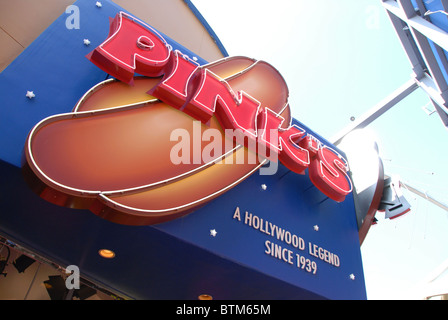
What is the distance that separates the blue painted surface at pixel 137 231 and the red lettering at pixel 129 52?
54 cm

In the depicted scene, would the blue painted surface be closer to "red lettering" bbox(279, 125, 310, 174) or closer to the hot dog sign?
the hot dog sign

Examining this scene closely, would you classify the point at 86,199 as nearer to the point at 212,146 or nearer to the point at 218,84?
the point at 212,146

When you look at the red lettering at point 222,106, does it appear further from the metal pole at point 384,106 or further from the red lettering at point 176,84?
the metal pole at point 384,106

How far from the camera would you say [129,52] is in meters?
4.33

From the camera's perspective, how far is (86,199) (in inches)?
128

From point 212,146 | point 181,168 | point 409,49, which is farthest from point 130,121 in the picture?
point 409,49

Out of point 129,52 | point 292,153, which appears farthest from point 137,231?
point 292,153

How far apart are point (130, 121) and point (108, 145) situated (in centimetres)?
49

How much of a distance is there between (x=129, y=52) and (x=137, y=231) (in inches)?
92.2

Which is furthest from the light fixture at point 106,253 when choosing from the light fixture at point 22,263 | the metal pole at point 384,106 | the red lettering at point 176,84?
the metal pole at point 384,106

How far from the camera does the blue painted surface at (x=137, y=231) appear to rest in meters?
3.78

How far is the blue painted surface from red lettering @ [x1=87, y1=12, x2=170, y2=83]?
536 mm

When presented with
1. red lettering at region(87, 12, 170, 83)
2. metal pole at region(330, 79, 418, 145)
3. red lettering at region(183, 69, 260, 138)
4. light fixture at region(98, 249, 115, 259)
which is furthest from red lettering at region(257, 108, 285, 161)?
metal pole at region(330, 79, 418, 145)

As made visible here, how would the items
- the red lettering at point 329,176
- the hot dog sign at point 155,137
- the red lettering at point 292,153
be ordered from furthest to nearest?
the red lettering at point 329,176, the red lettering at point 292,153, the hot dog sign at point 155,137
